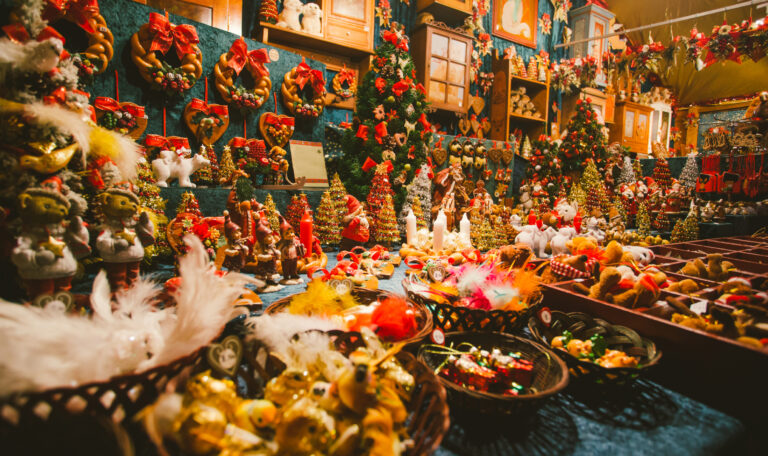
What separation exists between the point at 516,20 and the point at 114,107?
5.92 metres

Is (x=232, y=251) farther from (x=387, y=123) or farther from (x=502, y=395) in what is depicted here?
(x=387, y=123)

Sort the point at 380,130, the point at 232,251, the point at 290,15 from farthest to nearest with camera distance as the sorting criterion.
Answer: the point at 290,15 < the point at 380,130 < the point at 232,251

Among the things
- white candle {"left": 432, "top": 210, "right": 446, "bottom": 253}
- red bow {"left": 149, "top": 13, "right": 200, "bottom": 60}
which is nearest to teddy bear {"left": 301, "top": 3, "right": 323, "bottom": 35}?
red bow {"left": 149, "top": 13, "right": 200, "bottom": 60}

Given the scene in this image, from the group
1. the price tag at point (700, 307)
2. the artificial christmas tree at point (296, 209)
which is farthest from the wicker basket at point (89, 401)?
the artificial christmas tree at point (296, 209)

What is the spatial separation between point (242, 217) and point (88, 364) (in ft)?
4.26

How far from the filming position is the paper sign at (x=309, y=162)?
140 inches

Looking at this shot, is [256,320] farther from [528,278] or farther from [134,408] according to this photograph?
[528,278]

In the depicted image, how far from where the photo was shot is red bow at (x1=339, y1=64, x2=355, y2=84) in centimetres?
438

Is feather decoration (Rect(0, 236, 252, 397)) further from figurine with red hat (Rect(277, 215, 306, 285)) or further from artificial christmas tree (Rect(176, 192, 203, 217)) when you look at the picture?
artificial christmas tree (Rect(176, 192, 203, 217))

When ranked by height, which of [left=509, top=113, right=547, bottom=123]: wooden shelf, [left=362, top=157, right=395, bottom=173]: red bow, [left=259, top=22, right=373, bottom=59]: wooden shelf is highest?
[left=259, top=22, right=373, bottom=59]: wooden shelf

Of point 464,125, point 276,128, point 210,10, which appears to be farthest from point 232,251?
point 464,125

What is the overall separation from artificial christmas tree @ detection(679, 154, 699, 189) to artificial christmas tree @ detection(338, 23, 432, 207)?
3.73 m

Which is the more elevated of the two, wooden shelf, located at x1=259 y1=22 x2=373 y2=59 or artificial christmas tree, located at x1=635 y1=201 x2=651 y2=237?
wooden shelf, located at x1=259 y1=22 x2=373 y2=59

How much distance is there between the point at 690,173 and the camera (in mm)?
4973
